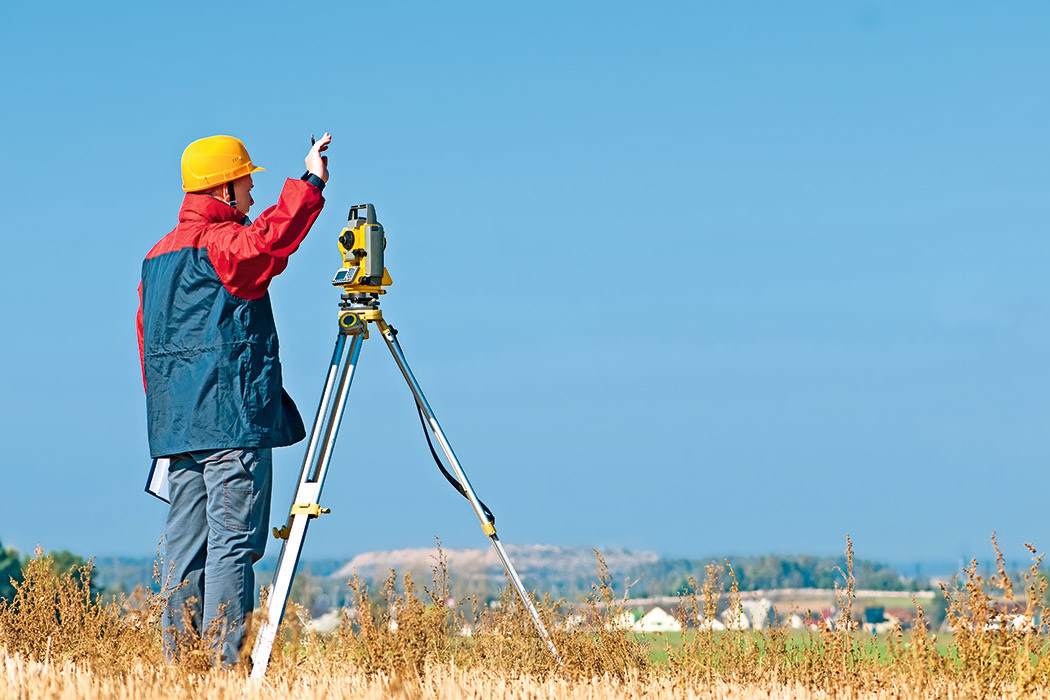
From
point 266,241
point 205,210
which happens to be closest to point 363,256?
point 266,241

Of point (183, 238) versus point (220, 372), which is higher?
point (183, 238)

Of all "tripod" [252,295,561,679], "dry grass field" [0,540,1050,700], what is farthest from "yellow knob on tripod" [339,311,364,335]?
"dry grass field" [0,540,1050,700]

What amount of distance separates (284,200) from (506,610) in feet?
9.31

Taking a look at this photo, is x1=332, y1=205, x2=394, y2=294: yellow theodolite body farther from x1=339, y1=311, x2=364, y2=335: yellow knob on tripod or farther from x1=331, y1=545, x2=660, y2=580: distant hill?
x1=331, y1=545, x2=660, y2=580: distant hill

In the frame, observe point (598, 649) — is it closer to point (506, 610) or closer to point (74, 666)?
point (506, 610)

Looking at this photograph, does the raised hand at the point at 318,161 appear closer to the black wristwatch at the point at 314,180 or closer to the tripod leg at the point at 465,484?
the black wristwatch at the point at 314,180

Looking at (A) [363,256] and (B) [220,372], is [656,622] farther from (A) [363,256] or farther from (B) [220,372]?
(B) [220,372]

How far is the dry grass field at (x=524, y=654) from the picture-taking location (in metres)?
5.04

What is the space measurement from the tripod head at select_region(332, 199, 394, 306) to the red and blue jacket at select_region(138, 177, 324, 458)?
0.24 m

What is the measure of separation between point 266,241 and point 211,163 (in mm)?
730

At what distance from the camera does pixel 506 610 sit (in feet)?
22.8

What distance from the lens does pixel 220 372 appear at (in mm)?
5648

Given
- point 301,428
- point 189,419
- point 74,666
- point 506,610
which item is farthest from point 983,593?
point 74,666

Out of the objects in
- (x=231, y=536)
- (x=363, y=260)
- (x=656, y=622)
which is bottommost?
(x=656, y=622)
